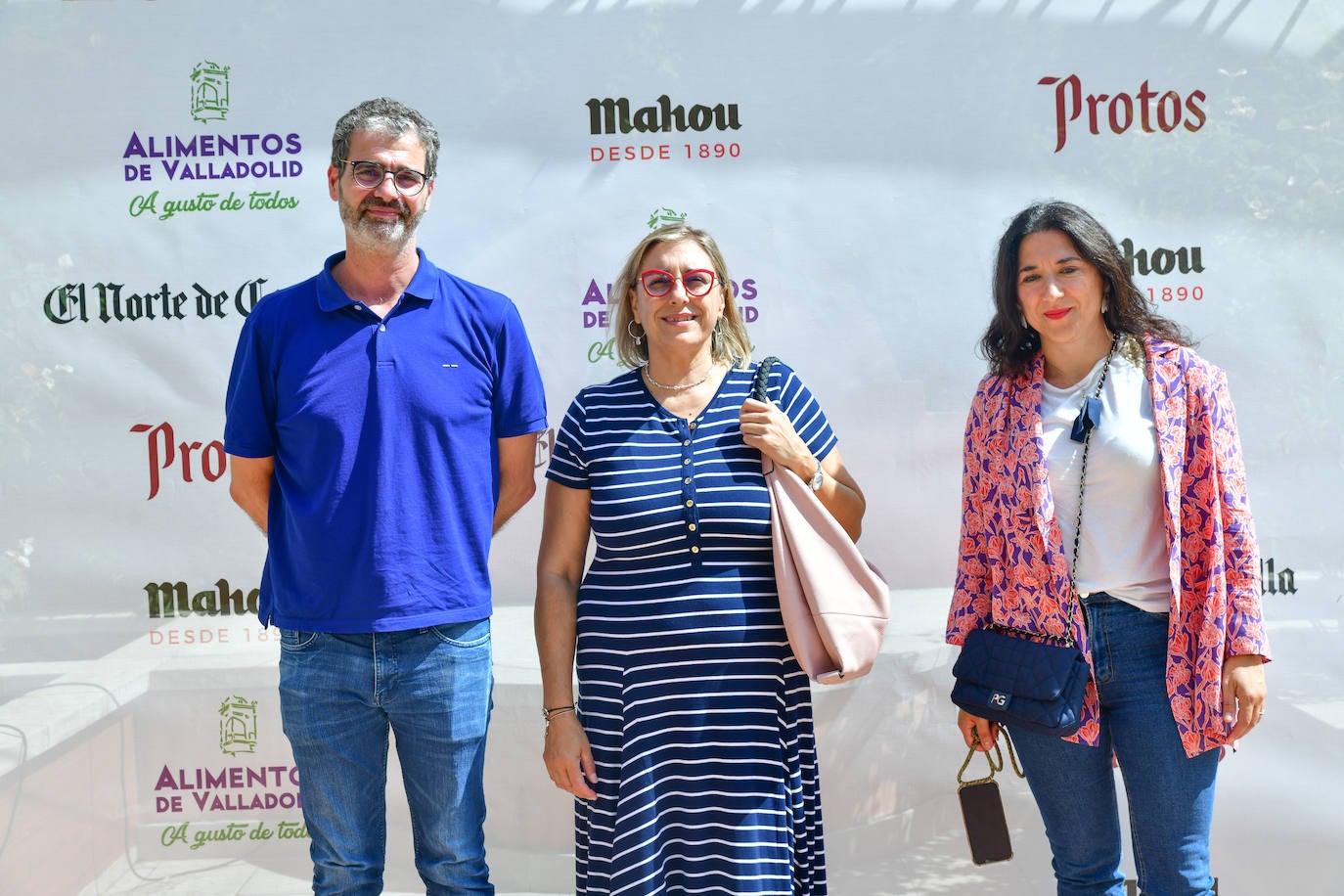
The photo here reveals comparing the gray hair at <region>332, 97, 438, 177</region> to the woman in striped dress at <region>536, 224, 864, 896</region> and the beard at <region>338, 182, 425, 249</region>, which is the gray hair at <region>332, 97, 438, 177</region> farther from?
the woman in striped dress at <region>536, 224, 864, 896</region>

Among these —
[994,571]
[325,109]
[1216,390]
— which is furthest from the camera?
[325,109]

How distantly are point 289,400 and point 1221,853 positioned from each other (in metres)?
2.86

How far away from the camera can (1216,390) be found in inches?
87.6

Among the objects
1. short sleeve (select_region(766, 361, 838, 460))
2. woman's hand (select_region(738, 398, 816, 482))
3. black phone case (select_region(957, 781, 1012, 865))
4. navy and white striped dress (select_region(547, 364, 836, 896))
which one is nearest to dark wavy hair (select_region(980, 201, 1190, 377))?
short sleeve (select_region(766, 361, 838, 460))

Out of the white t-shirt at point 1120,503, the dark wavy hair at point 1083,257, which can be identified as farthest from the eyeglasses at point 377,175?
the white t-shirt at point 1120,503

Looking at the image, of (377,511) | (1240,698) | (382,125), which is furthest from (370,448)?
(1240,698)

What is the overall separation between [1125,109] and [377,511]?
2.39 meters

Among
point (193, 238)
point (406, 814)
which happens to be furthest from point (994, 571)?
point (193, 238)

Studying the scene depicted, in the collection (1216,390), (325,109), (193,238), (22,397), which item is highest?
(325,109)

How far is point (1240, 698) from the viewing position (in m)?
2.16

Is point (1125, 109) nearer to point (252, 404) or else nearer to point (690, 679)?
point (690, 679)

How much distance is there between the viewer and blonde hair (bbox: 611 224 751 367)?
2.35m

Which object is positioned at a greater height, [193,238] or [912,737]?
[193,238]

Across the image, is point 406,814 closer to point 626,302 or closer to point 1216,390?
point 626,302
